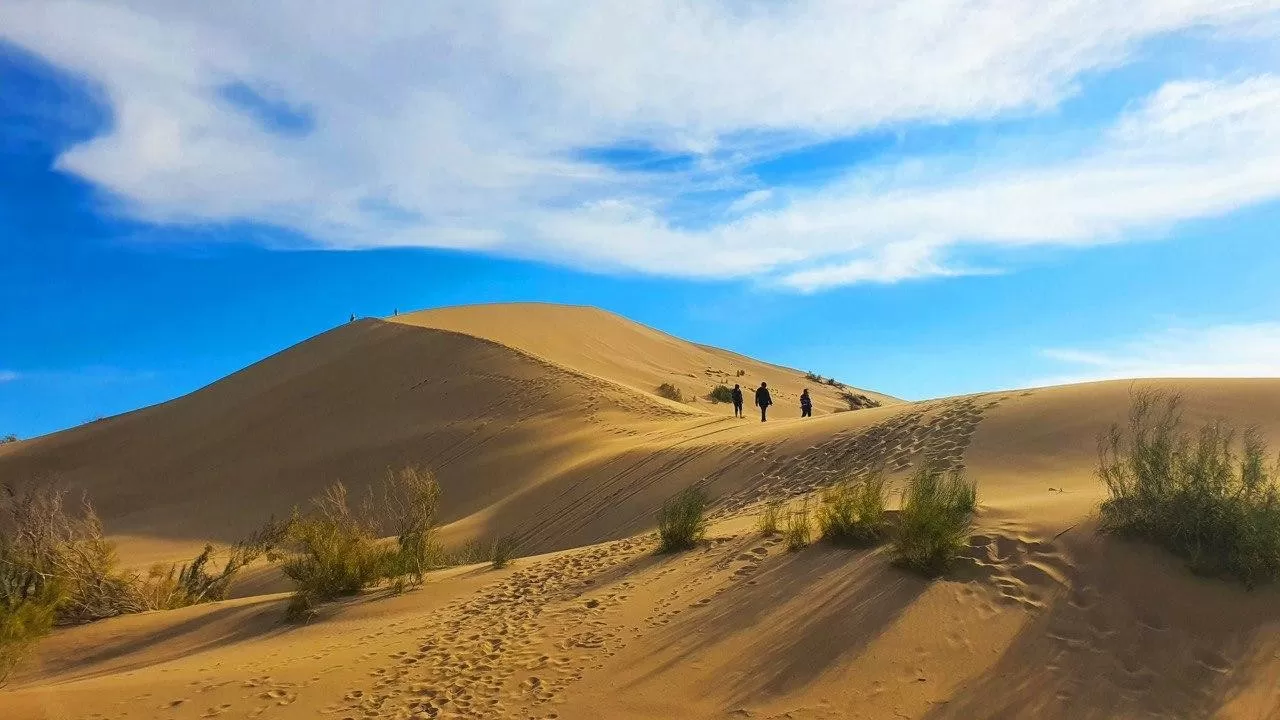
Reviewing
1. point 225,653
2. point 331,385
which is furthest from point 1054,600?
point 331,385

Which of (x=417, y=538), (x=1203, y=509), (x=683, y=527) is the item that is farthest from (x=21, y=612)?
(x=1203, y=509)

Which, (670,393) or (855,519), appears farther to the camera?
(670,393)

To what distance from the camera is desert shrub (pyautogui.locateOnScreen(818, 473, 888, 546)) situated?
26.7 feet

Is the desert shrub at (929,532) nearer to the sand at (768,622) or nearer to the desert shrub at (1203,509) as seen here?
the sand at (768,622)

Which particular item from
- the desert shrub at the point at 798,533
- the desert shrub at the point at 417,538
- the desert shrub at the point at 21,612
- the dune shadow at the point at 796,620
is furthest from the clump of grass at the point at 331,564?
the desert shrub at the point at 798,533

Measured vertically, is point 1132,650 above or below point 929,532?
below

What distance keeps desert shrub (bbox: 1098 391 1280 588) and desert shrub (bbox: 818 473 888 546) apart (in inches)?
76.5

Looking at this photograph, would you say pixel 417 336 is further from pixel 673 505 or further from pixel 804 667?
pixel 804 667

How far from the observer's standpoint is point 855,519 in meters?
8.51

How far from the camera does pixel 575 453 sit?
21188 mm

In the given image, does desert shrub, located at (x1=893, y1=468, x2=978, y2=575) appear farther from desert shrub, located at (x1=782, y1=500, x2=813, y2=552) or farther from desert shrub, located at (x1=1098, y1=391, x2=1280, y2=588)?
desert shrub, located at (x1=1098, y1=391, x2=1280, y2=588)

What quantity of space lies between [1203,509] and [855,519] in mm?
2954

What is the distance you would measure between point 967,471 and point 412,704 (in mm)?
8258

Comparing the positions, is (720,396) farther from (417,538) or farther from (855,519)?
(855,519)
